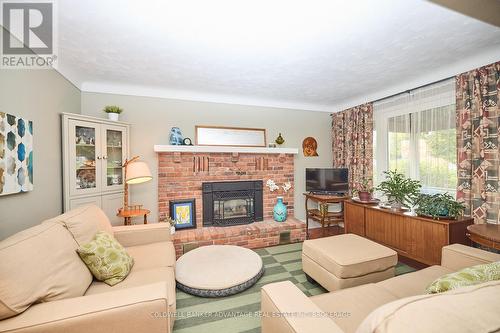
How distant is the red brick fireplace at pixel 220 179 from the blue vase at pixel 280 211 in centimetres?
Answer: 12

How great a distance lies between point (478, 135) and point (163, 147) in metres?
3.85

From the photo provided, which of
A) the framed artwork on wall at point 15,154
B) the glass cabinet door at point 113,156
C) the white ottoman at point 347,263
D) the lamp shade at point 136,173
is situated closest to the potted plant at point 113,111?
the glass cabinet door at point 113,156

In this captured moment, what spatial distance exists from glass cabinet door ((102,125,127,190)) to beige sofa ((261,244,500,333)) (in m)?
2.69

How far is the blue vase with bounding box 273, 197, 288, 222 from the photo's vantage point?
3.71 meters

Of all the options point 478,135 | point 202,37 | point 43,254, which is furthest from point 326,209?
point 43,254

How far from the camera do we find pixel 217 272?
2111mm

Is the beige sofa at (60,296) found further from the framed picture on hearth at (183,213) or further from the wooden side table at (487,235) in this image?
the wooden side table at (487,235)

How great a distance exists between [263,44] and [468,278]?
2.21 meters

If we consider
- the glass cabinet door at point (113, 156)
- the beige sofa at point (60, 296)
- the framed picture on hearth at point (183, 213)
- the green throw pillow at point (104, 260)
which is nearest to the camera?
the beige sofa at point (60, 296)

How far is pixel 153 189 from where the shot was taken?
3.38 meters

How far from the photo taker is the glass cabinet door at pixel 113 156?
9.43 feet

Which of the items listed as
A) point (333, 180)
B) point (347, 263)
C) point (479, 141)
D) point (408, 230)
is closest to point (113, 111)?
point (347, 263)

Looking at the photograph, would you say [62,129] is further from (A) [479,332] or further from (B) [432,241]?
(B) [432,241]

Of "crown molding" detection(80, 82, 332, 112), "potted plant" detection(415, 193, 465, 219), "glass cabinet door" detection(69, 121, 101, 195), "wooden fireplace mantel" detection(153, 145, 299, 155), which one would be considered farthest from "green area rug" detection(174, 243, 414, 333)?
"crown molding" detection(80, 82, 332, 112)
